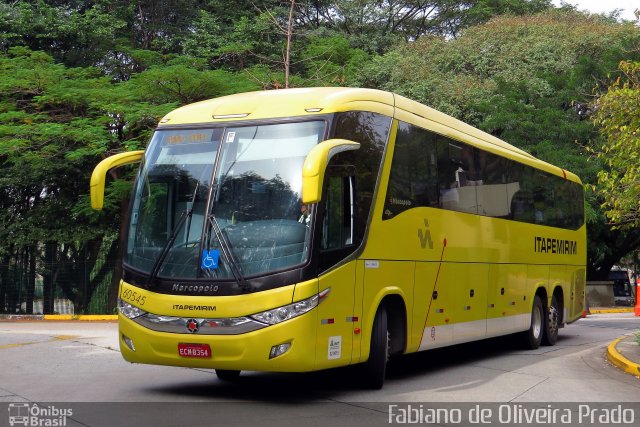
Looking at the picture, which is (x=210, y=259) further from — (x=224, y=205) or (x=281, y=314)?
(x=281, y=314)

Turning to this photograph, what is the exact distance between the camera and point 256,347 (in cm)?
905

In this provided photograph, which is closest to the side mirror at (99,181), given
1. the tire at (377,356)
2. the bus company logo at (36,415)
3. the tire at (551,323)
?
the bus company logo at (36,415)

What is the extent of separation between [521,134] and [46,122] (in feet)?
57.1

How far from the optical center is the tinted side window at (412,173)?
431 inches

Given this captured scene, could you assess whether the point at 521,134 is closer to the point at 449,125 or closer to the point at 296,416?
the point at 449,125

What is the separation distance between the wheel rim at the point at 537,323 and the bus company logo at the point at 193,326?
9.42 meters

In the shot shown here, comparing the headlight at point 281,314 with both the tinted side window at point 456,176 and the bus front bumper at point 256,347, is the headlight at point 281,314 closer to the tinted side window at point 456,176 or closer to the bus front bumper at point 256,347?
the bus front bumper at point 256,347

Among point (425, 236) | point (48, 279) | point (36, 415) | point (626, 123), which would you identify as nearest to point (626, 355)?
point (626, 123)

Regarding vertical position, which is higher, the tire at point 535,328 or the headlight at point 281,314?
the headlight at point 281,314

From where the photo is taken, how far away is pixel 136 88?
89.2ft

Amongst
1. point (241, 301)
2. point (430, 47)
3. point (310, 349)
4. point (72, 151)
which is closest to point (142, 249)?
point (241, 301)

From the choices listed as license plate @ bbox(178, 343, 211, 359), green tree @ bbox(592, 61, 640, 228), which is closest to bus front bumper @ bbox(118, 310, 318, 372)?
license plate @ bbox(178, 343, 211, 359)

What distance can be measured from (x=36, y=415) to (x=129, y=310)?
1843 millimetres

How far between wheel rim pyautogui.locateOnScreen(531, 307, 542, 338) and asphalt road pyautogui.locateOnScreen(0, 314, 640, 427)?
122 cm
